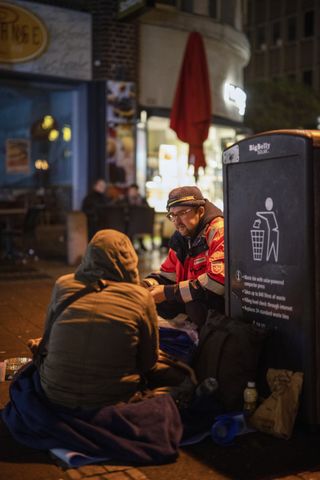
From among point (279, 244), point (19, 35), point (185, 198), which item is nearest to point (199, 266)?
point (185, 198)

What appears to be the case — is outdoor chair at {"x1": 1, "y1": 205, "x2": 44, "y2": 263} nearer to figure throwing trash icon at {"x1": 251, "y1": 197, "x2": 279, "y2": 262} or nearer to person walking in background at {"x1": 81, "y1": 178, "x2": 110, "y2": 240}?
person walking in background at {"x1": 81, "y1": 178, "x2": 110, "y2": 240}

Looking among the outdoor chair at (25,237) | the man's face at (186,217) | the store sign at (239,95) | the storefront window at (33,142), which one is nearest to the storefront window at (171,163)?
the storefront window at (33,142)

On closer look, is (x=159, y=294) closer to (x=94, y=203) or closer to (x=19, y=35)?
(x=94, y=203)

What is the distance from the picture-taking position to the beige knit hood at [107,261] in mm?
4000

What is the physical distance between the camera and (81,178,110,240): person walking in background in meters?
12.9

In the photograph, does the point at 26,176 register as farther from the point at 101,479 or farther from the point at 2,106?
the point at 101,479

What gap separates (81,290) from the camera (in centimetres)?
398

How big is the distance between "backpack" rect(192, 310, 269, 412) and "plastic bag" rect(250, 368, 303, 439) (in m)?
0.21

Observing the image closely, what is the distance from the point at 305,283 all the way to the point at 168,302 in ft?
5.85

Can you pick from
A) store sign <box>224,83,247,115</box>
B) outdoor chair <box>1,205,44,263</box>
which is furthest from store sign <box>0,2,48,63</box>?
store sign <box>224,83,247,115</box>

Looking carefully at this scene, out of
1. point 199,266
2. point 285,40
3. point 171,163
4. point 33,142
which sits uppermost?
point 285,40

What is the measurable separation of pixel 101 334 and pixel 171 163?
13.3 m

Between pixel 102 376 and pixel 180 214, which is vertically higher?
pixel 180 214

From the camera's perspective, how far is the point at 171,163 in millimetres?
16953
